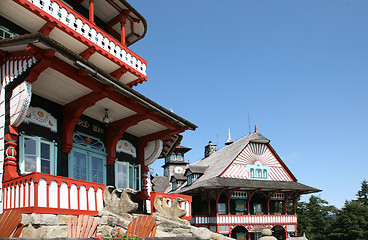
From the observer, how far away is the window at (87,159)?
12.0 meters

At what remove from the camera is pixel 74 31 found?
40.0 feet

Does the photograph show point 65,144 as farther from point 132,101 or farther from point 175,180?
point 175,180

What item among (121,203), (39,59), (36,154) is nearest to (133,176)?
(36,154)

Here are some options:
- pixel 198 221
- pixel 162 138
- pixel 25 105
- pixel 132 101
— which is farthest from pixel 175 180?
pixel 25 105

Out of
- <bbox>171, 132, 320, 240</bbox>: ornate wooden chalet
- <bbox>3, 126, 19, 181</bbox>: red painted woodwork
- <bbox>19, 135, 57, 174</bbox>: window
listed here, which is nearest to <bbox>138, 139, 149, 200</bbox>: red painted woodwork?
<bbox>19, 135, 57, 174</bbox>: window

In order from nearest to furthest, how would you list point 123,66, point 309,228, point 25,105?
point 25,105 → point 123,66 → point 309,228

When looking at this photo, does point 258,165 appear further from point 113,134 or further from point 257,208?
point 113,134

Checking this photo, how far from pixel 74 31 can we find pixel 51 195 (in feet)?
18.9

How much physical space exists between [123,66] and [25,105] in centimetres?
524

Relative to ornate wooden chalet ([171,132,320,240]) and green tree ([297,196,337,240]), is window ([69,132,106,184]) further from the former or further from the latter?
green tree ([297,196,337,240])

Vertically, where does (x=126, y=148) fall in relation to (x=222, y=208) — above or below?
above

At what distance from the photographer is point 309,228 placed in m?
47.8

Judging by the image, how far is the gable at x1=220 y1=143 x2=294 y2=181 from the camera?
121 feet

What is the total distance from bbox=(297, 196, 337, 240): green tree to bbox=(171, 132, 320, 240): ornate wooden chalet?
9059 mm
